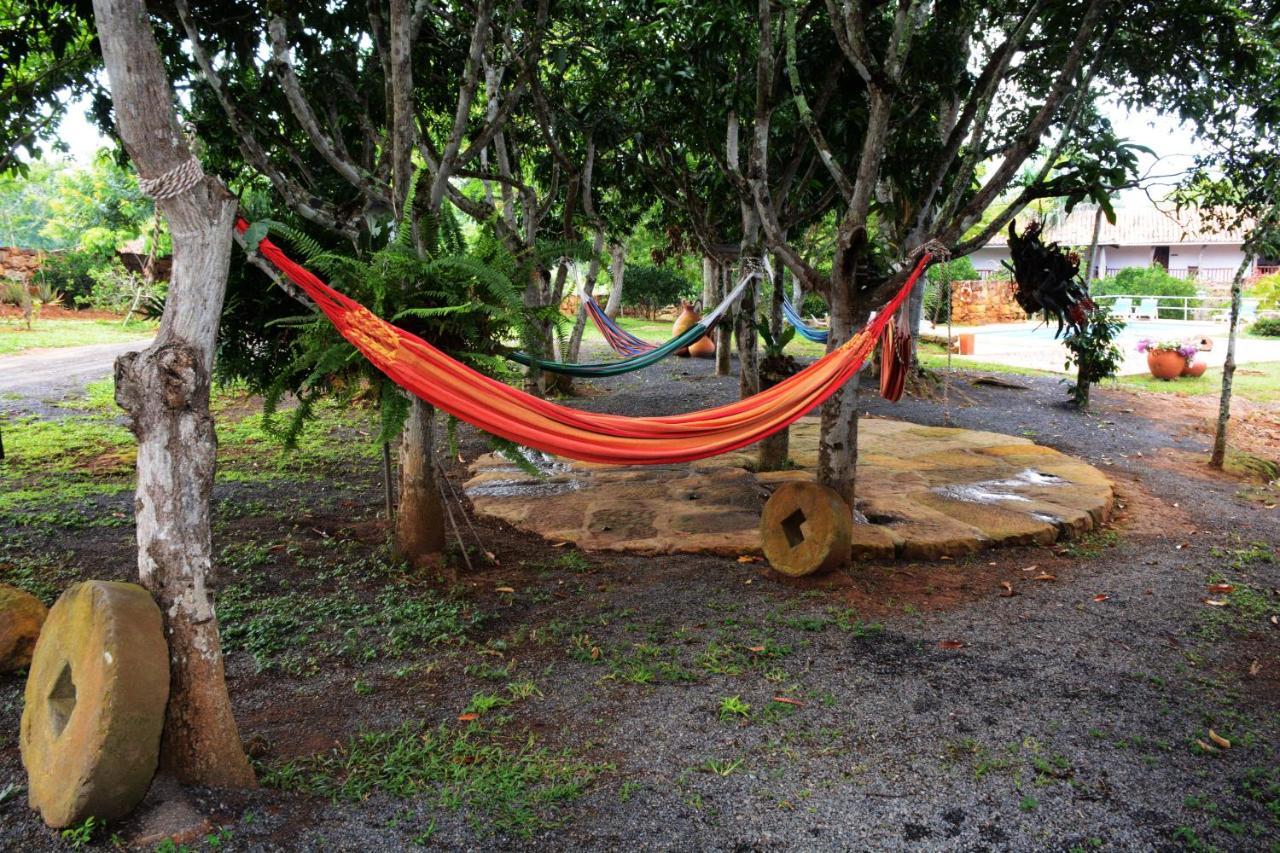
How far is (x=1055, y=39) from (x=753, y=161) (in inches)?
55.5

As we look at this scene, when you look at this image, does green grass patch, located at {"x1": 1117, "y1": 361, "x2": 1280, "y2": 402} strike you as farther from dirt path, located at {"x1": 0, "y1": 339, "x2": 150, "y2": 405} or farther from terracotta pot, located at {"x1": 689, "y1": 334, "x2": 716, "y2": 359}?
dirt path, located at {"x1": 0, "y1": 339, "x2": 150, "y2": 405}

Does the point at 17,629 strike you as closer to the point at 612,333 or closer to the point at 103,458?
the point at 103,458

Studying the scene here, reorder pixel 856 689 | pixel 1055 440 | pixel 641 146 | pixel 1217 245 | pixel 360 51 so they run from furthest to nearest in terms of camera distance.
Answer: pixel 1217 245 < pixel 1055 440 < pixel 641 146 < pixel 360 51 < pixel 856 689

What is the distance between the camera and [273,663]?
2256mm

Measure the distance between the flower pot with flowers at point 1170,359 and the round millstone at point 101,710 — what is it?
30.8ft

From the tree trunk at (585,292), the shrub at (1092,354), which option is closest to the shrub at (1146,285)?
the shrub at (1092,354)

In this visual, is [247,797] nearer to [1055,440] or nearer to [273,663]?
[273,663]

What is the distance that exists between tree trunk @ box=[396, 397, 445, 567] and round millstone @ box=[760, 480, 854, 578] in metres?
1.21

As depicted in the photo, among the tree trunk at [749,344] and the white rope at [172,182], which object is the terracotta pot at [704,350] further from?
the white rope at [172,182]

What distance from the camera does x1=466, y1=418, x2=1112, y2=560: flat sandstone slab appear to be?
3328 mm

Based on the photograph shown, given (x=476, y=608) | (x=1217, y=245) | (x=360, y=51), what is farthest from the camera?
(x=1217, y=245)

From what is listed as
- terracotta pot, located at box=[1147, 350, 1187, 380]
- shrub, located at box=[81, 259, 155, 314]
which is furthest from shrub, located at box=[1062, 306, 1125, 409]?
shrub, located at box=[81, 259, 155, 314]

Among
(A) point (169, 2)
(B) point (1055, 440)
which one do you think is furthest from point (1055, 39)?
(A) point (169, 2)

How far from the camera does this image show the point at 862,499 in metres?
3.79
